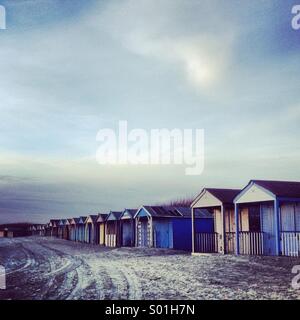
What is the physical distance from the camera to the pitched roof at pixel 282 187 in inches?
793

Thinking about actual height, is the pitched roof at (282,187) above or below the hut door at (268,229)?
above

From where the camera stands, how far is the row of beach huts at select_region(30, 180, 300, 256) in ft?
67.2

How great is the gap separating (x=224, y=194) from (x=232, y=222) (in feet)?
5.98

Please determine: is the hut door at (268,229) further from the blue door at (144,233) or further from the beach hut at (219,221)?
the blue door at (144,233)

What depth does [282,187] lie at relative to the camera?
21250 mm

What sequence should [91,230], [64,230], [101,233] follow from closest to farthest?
[101,233] < [91,230] < [64,230]

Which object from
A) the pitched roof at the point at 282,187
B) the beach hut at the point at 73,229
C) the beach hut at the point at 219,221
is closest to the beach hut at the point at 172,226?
the beach hut at the point at 219,221

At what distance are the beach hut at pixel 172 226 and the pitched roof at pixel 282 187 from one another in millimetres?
11399

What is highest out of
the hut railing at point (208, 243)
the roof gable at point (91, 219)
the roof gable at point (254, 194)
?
the roof gable at point (254, 194)

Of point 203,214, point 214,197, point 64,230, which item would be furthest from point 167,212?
point 64,230

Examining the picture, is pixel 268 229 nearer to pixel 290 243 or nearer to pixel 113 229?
pixel 290 243

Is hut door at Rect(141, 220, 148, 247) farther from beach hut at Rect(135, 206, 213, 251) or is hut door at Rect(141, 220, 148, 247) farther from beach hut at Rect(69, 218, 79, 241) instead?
beach hut at Rect(69, 218, 79, 241)

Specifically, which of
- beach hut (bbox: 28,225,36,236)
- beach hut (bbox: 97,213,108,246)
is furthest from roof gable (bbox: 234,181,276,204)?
beach hut (bbox: 28,225,36,236)
